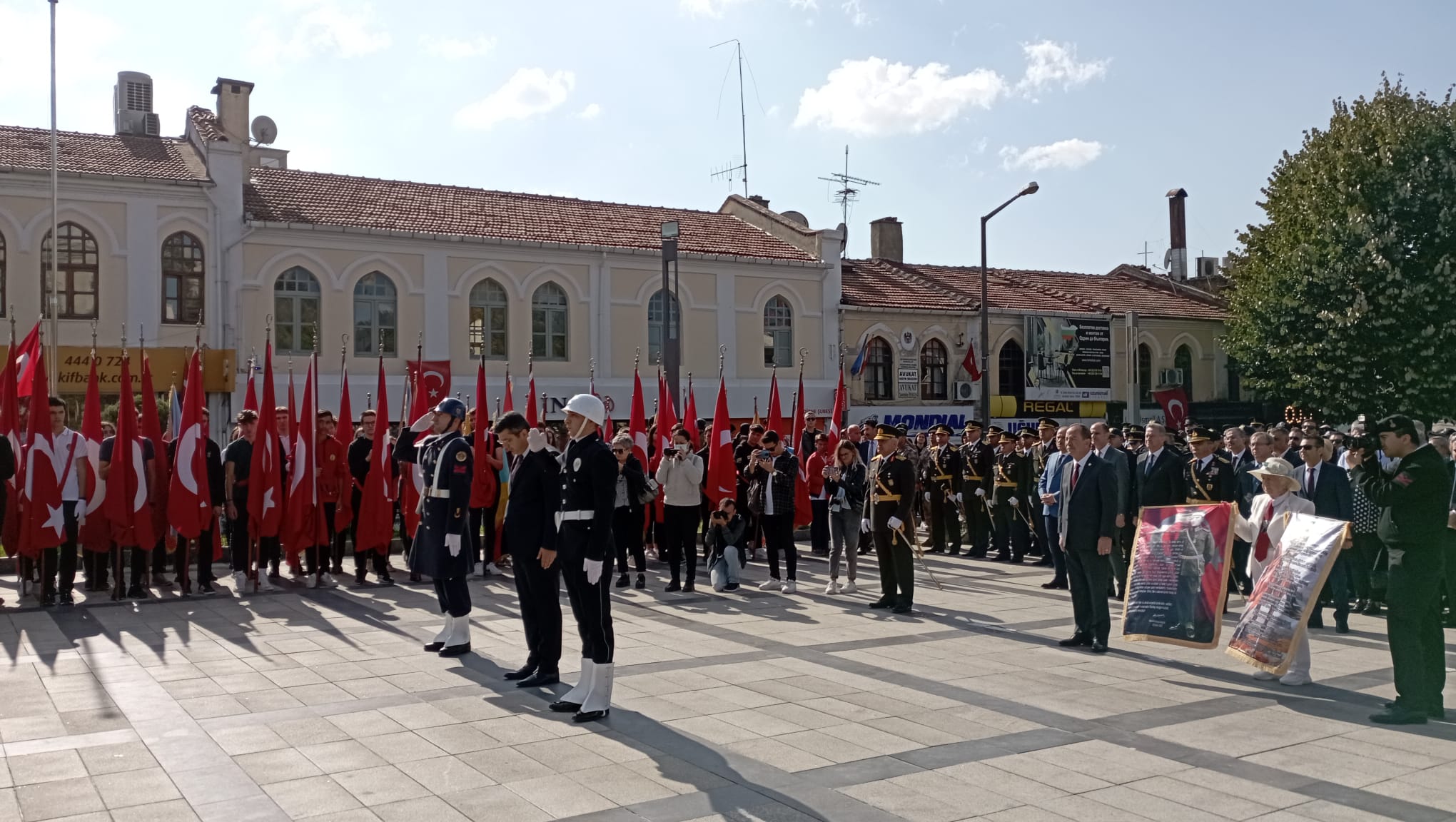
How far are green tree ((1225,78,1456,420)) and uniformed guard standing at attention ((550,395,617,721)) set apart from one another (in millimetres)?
26846

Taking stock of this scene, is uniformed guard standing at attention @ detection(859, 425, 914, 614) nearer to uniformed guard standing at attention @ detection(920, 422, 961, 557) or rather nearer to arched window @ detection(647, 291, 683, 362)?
uniformed guard standing at attention @ detection(920, 422, 961, 557)

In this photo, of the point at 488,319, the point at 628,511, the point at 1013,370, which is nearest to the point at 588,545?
the point at 628,511

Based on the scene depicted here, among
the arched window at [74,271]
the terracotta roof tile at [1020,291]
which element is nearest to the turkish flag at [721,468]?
the arched window at [74,271]

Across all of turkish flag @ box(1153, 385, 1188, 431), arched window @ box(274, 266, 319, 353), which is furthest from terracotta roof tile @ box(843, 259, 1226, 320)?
arched window @ box(274, 266, 319, 353)

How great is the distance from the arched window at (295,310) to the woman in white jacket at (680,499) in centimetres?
1598

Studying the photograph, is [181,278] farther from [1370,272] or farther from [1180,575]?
[1370,272]

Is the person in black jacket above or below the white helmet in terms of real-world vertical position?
below

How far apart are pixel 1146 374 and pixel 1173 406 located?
306 centimetres

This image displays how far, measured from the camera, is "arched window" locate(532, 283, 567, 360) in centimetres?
3022

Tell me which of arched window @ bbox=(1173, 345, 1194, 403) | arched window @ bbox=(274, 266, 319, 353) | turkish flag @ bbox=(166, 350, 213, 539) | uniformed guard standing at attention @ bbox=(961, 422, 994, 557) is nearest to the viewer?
turkish flag @ bbox=(166, 350, 213, 539)

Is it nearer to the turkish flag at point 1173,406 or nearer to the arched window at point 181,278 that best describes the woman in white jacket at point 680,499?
the arched window at point 181,278

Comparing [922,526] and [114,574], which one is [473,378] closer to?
[922,526]

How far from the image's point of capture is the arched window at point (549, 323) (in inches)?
1190

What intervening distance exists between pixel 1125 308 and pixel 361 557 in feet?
108
